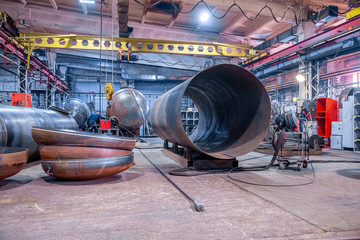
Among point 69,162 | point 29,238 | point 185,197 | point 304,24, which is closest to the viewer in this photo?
point 29,238

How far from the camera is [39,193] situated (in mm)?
2645

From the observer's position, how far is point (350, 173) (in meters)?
3.91

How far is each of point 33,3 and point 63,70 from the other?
6416 mm

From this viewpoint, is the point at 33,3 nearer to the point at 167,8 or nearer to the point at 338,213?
the point at 167,8

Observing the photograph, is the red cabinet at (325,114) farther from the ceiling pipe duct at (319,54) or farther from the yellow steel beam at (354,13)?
the yellow steel beam at (354,13)

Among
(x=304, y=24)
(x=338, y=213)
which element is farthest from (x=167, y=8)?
(x=338, y=213)

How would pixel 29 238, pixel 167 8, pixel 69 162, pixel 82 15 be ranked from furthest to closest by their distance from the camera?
pixel 82 15
pixel 167 8
pixel 69 162
pixel 29 238

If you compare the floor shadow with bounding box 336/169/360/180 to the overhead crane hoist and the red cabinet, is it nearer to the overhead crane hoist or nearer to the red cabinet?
the red cabinet

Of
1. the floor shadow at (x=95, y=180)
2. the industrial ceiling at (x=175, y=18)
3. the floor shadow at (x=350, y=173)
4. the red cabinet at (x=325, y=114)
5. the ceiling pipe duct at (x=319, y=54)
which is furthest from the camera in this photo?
the industrial ceiling at (x=175, y=18)

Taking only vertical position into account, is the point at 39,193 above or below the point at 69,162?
below

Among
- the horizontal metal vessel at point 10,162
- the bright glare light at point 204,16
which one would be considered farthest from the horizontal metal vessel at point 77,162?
the bright glare light at point 204,16

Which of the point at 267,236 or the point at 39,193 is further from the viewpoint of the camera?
the point at 39,193

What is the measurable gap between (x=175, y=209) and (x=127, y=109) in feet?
26.2

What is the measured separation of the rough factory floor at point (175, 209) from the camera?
1.70 m
